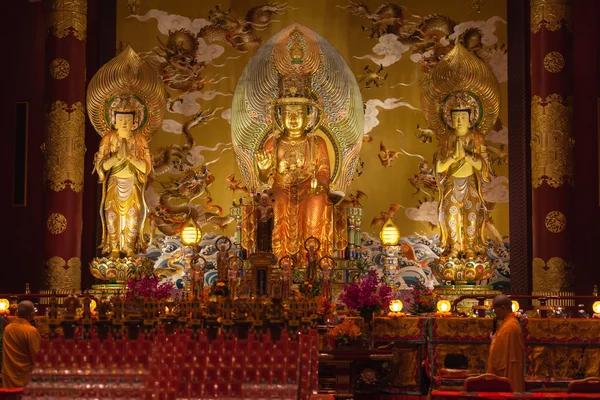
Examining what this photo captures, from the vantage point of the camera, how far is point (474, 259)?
11.3m

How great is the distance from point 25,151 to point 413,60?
16.9 feet

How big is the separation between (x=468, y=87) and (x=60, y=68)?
16.2 feet

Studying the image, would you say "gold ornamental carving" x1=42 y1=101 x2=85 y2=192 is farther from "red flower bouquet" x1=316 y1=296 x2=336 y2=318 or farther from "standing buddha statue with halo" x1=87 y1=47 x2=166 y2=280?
"red flower bouquet" x1=316 y1=296 x2=336 y2=318

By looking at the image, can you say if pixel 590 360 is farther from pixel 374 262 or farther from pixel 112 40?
pixel 112 40

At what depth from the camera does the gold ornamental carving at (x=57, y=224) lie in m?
12.0

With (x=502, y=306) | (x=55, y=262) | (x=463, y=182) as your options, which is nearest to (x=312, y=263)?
(x=463, y=182)

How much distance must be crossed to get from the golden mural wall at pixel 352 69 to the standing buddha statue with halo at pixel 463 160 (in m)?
1.18

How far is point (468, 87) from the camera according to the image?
457 inches

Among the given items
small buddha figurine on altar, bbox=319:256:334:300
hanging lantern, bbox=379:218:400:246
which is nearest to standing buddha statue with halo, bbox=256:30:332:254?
hanging lantern, bbox=379:218:400:246

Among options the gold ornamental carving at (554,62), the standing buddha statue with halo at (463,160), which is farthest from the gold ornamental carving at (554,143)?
the standing buddha statue with halo at (463,160)

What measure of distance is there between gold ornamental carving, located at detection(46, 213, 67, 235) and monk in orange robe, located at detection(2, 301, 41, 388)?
4731 millimetres

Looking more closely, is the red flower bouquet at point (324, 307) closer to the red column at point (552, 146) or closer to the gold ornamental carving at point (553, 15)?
the red column at point (552, 146)

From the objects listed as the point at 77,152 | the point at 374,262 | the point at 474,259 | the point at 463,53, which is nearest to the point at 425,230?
the point at 374,262

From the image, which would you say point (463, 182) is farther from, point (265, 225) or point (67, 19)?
point (67, 19)
